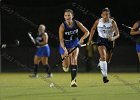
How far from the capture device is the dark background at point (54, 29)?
999 inches

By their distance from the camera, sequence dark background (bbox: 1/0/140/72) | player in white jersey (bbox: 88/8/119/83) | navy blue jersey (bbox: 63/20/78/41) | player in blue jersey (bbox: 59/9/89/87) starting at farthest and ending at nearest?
dark background (bbox: 1/0/140/72), player in white jersey (bbox: 88/8/119/83), navy blue jersey (bbox: 63/20/78/41), player in blue jersey (bbox: 59/9/89/87)

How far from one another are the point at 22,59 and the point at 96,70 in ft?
11.4

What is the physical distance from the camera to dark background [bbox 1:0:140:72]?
2538cm

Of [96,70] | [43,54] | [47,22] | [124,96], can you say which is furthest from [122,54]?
[124,96]

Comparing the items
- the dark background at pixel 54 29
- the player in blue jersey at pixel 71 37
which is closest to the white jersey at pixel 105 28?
the player in blue jersey at pixel 71 37

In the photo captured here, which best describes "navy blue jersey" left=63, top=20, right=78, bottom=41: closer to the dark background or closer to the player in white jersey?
the player in white jersey

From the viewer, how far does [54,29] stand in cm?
2655

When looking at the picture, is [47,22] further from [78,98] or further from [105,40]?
[78,98]

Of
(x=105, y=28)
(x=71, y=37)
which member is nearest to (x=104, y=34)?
(x=105, y=28)

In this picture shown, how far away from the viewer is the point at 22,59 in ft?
83.2

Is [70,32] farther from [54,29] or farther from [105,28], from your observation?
[54,29]

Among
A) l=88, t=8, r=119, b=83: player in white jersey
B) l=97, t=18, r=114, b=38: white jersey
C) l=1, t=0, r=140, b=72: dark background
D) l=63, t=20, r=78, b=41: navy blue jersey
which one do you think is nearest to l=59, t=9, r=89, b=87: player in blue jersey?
l=63, t=20, r=78, b=41: navy blue jersey

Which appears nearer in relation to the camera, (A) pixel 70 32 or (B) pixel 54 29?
(A) pixel 70 32

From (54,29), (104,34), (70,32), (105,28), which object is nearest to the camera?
(70,32)
